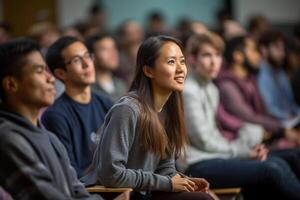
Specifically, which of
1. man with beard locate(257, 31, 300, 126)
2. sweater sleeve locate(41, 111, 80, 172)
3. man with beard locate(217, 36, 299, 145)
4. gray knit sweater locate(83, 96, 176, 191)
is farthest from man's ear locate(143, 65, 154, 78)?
man with beard locate(257, 31, 300, 126)

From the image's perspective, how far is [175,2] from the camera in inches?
341

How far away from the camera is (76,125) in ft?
10.0

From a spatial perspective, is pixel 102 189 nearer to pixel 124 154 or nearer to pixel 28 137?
pixel 124 154

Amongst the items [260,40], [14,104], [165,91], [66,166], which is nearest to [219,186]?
[165,91]

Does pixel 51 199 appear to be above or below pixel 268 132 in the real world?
above

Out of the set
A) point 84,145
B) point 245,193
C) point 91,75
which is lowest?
point 245,193

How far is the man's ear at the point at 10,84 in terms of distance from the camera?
2.24 meters

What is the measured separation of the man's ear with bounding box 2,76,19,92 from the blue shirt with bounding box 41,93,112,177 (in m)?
0.77

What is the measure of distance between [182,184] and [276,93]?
104 inches

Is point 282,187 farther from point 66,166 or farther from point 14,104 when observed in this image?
point 14,104

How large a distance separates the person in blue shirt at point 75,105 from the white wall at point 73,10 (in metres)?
5.23

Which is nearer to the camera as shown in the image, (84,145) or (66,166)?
Result: (66,166)

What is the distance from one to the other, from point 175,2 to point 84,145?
19.2 feet

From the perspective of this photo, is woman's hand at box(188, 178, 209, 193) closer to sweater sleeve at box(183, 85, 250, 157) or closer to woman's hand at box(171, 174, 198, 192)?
woman's hand at box(171, 174, 198, 192)
